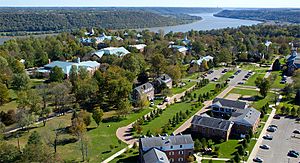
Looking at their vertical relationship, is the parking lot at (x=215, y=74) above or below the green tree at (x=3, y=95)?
below

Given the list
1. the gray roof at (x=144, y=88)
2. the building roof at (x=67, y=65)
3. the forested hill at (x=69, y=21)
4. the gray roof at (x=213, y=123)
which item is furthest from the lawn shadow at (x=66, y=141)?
the forested hill at (x=69, y=21)

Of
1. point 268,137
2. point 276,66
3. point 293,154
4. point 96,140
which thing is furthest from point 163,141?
point 276,66

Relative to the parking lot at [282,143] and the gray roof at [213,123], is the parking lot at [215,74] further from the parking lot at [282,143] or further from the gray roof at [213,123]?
the gray roof at [213,123]

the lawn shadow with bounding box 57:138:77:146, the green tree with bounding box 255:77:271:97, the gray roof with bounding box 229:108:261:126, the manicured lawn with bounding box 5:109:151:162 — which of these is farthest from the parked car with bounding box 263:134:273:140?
the lawn shadow with bounding box 57:138:77:146

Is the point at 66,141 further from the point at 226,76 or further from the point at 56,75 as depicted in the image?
the point at 226,76

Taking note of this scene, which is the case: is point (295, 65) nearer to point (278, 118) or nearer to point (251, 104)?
point (251, 104)

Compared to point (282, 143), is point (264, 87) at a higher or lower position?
higher
